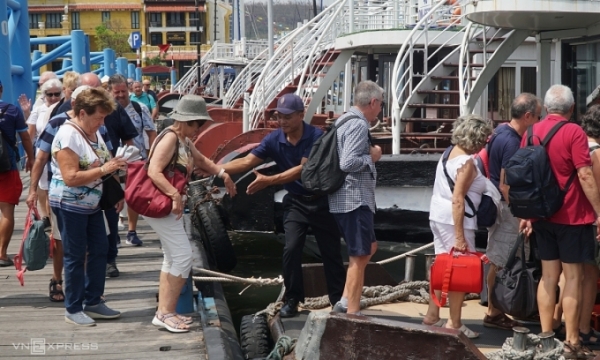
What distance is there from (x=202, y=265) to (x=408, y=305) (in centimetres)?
212

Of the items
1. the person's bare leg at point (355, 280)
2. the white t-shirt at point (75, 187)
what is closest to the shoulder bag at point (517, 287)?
the person's bare leg at point (355, 280)

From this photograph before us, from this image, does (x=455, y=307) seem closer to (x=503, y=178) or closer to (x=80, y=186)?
(x=503, y=178)

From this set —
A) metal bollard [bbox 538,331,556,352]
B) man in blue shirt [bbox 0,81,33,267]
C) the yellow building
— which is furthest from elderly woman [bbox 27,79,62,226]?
the yellow building

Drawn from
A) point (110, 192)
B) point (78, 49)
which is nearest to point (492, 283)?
point (110, 192)

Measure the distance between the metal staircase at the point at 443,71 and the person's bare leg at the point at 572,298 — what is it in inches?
264

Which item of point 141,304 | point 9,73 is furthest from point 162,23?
point 141,304

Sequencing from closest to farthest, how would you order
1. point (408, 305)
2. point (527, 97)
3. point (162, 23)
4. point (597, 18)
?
point (527, 97)
point (408, 305)
point (597, 18)
point (162, 23)

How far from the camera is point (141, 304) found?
6984 millimetres

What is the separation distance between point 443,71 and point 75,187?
378 inches

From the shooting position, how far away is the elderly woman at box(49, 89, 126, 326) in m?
6.04

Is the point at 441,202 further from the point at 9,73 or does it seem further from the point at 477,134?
the point at 9,73

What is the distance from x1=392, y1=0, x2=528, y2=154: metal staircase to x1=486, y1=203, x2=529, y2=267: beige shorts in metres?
5.78

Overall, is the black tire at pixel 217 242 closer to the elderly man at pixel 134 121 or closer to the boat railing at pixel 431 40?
the elderly man at pixel 134 121

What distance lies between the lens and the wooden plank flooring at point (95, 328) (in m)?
5.78
